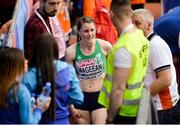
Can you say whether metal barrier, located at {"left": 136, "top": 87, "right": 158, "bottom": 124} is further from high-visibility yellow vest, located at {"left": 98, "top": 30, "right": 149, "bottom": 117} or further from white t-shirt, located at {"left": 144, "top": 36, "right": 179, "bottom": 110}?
white t-shirt, located at {"left": 144, "top": 36, "right": 179, "bottom": 110}

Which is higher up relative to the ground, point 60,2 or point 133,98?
point 60,2

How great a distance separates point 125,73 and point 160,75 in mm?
883

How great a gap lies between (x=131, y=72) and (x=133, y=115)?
404mm

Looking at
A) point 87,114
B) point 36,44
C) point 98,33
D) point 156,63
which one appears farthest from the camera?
point 98,33

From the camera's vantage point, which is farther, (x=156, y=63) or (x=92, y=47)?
(x=92, y=47)

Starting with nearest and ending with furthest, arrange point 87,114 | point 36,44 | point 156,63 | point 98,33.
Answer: point 36,44
point 156,63
point 87,114
point 98,33

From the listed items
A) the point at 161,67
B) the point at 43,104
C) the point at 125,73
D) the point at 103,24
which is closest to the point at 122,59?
the point at 125,73

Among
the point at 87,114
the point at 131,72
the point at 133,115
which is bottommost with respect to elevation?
the point at 87,114

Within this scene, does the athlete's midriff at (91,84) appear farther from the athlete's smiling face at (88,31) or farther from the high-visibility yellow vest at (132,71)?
the high-visibility yellow vest at (132,71)

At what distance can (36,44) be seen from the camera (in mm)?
5363

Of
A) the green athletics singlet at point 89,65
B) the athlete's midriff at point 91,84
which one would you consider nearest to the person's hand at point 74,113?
the athlete's midriff at point 91,84

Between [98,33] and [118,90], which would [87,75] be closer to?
[98,33]

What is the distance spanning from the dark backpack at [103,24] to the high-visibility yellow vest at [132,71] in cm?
230

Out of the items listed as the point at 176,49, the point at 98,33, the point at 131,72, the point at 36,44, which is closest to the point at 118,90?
the point at 131,72
